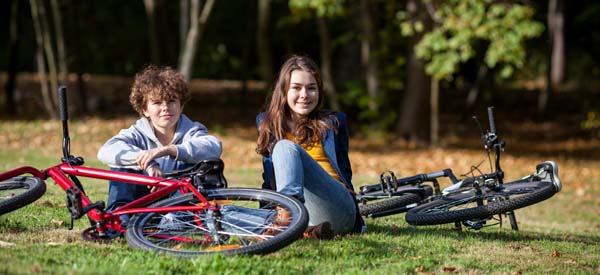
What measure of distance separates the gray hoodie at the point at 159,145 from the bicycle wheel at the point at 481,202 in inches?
64.1

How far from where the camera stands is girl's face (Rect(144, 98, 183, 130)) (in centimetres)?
569

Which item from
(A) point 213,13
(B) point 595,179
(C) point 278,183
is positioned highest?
(A) point 213,13

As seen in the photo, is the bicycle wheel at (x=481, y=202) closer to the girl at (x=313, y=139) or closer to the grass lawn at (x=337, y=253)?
the grass lawn at (x=337, y=253)

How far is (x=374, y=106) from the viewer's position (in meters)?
19.4

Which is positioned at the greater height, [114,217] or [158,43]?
[158,43]

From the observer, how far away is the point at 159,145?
18.9ft

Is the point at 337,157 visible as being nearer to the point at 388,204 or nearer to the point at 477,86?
the point at 388,204

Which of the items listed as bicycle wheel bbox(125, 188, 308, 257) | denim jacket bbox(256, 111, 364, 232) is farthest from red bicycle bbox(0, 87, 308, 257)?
denim jacket bbox(256, 111, 364, 232)

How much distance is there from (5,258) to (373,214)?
3.21 metres

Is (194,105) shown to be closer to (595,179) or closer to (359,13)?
(359,13)

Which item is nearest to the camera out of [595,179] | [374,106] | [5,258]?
[5,258]

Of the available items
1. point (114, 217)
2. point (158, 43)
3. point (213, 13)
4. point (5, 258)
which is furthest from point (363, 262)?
point (213, 13)

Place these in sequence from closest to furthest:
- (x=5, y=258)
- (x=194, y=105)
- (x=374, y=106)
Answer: (x=5, y=258), (x=374, y=106), (x=194, y=105)

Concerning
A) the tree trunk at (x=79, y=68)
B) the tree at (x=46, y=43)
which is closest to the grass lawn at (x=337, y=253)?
the tree at (x=46, y=43)
